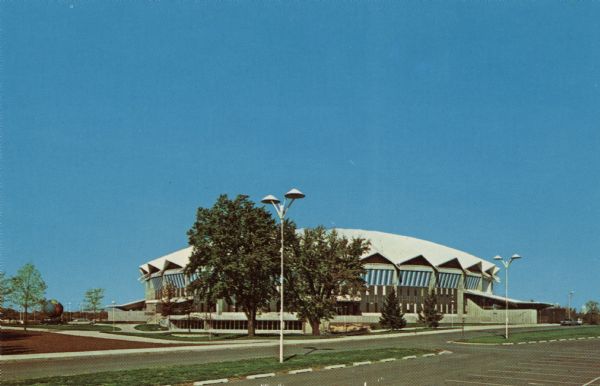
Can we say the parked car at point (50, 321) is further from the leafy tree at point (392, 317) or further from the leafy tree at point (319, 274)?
the leafy tree at point (392, 317)

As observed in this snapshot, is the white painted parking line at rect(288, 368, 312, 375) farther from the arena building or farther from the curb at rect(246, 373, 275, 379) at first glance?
the arena building

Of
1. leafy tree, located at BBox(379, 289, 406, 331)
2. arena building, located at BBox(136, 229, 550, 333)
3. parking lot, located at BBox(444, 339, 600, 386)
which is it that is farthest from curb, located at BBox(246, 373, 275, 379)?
arena building, located at BBox(136, 229, 550, 333)

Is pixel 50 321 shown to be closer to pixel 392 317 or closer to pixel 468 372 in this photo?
pixel 392 317

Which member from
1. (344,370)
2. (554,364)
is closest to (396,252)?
(554,364)

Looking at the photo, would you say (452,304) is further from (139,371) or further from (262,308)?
(139,371)

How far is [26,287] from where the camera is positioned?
256 ft

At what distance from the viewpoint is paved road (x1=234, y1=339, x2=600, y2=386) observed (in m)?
22.5

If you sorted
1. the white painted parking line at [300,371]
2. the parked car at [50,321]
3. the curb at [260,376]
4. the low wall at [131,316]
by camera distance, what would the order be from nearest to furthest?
the curb at [260,376]
the white painted parking line at [300,371]
the parked car at [50,321]
the low wall at [131,316]

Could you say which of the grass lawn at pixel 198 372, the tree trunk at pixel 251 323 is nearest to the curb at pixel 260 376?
the grass lawn at pixel 198 372

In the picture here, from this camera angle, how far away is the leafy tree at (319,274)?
59500 mm

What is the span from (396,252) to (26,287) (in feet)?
220

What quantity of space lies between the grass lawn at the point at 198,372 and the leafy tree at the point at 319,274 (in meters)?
26.1

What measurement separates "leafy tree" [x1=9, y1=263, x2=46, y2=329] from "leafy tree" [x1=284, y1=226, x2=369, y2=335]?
120 ft

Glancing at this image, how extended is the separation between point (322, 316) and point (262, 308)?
6162mm
